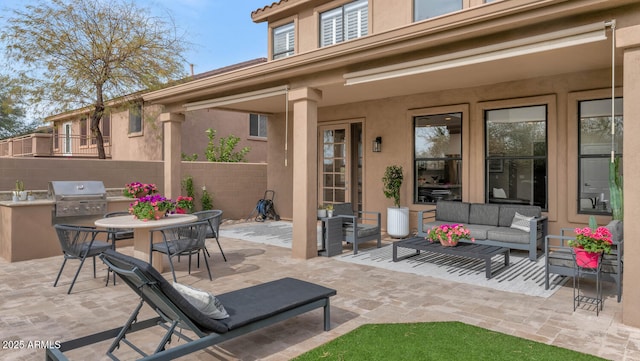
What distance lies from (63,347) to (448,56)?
197 inches

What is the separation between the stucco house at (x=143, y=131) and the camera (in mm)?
14727

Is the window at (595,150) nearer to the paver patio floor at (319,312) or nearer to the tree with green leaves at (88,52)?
the paver patio floor at (319,312)

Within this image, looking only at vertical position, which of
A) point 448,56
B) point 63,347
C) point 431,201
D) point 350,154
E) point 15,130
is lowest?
point 63,347

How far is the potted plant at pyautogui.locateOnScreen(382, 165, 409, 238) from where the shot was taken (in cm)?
859

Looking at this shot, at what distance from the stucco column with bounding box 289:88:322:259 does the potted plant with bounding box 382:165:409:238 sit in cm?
235

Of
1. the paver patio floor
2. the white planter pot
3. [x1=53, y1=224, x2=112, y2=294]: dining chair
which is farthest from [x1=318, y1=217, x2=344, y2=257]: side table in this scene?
[x1=53, y1=224, x2=112, y2=294]: dining chair

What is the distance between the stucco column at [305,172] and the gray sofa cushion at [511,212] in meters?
3.32

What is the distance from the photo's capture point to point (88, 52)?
13.6 meters

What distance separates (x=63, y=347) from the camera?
2.65 m

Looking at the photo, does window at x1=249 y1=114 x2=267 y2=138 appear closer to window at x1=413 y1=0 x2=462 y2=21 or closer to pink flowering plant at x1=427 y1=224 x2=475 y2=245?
window at x1=413 y1=0 x2=462 y2=21

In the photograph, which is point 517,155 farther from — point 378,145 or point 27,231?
point 27,231

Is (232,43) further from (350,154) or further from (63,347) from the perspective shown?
(63,347)

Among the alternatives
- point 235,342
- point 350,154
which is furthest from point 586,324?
point 350,154

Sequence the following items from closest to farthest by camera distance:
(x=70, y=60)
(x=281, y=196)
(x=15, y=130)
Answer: (x=281, y=196), (x=70, y=60), (x=15, y=130)
